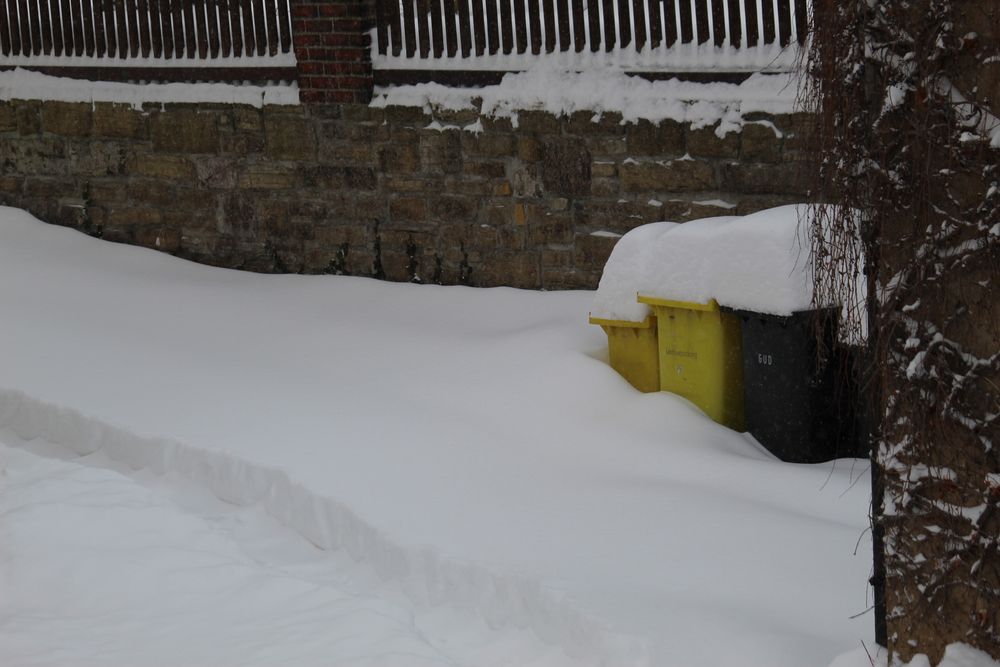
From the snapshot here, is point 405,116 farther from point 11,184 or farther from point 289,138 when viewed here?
point 11,184

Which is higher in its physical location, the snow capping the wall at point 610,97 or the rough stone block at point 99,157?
the snow capping the wall at point 610,97

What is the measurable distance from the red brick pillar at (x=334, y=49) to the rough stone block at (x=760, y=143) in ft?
9.46

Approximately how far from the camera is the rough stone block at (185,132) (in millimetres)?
9688

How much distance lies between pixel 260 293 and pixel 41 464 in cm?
291

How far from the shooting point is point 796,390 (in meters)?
5.82

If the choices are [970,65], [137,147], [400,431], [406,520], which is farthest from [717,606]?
[137,147]

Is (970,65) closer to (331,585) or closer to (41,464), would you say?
(331,585)

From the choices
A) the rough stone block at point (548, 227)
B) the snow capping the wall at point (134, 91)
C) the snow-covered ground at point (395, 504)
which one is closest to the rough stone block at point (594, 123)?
the rough stone block at point (548, 227)

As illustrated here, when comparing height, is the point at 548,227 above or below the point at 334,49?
below

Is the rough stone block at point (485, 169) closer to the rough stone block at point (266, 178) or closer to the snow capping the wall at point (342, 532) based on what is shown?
the rough stone block at point (266, 178)

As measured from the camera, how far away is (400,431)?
645 cm

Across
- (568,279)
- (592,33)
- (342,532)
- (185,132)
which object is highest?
(592,33)

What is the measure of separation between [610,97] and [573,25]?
0.61m

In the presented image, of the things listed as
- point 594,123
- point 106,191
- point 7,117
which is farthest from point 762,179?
point 7,117
